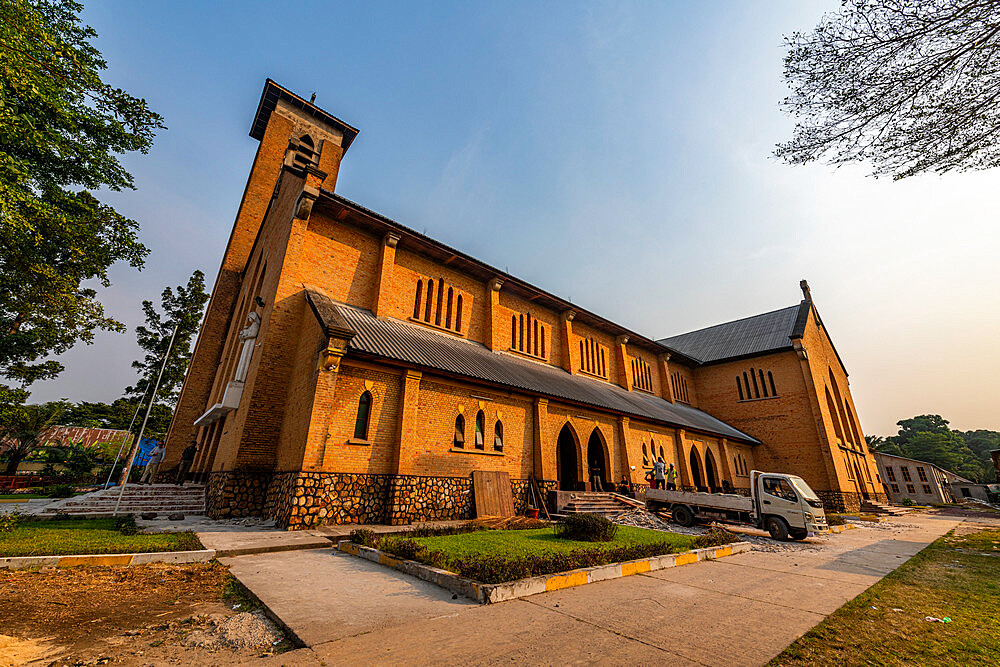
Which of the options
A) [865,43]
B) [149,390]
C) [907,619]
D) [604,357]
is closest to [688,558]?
[907,619]

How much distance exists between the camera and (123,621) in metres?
3.87

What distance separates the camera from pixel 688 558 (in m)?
7.80

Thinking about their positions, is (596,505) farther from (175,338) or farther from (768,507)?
(175,338)

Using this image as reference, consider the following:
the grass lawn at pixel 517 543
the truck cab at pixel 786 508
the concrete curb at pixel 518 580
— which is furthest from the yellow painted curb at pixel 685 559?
the truck cab at pixel 786 508

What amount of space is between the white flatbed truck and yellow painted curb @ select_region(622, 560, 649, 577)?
28.7ft

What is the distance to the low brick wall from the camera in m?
10.2

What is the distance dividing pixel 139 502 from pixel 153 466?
9389mm

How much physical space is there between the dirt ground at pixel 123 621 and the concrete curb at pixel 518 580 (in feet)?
6.92

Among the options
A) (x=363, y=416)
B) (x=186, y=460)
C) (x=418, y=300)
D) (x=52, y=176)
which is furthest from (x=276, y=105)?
(x=363, y=416)

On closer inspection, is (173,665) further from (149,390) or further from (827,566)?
(149,390)

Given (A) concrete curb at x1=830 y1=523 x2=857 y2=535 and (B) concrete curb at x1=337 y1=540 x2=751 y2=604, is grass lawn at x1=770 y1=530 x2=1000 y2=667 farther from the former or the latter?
(A) concrete curb at x1=830 y1=523 x2=857 y2=535

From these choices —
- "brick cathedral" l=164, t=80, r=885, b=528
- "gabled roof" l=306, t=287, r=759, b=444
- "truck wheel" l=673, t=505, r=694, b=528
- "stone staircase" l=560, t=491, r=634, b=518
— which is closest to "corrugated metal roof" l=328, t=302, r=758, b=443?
"gabled roof" l=306, t=287, r=759, b=444

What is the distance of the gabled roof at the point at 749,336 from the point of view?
29234mm

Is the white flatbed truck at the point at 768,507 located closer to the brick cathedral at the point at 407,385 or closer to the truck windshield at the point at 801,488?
the truck windshield at the point at 801,488
